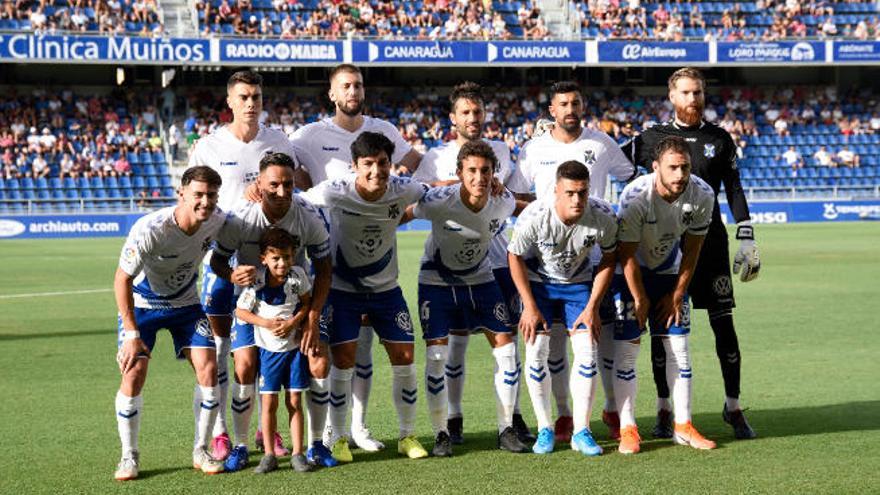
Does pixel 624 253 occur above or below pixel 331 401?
above

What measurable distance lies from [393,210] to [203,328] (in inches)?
57.1

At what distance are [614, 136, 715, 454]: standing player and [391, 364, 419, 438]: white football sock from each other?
1.37 metres

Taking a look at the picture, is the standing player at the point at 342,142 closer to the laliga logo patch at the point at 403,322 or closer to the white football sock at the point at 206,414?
the laliga logo patch at the point at 403,322

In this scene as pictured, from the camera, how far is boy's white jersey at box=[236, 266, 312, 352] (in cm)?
698

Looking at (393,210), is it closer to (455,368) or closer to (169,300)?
(455,368)

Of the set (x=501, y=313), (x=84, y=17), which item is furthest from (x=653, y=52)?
(x=501, y=313)

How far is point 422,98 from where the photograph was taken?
4569cm

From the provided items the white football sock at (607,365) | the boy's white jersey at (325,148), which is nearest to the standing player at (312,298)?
the boy's white jersey at (325,148)

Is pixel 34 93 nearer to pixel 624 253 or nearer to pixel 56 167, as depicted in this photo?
pixel 56 167

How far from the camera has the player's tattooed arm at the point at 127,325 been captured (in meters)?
6.72

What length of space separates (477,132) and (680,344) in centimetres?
204

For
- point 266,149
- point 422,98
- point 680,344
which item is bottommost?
point 680,344

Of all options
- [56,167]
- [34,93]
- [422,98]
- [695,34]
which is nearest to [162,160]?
[56,167]

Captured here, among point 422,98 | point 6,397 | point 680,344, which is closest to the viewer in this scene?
point 680,344
